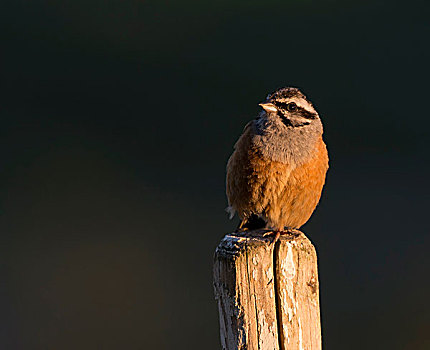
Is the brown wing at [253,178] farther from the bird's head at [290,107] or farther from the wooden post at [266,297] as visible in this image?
the wooden post at [266,297]

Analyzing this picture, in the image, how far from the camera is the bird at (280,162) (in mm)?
4355

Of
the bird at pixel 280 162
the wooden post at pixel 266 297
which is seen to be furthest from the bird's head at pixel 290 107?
the wooden post at pixel 266 297

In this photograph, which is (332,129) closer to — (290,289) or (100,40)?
(100,40)

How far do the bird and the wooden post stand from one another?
0.96 meters

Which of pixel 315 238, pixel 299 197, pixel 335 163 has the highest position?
pixel 299 197

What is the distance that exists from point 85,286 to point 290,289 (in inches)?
304

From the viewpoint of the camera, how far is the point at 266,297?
10.7 ft

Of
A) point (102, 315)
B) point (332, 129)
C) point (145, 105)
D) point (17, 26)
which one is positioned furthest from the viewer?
point (17, 26)

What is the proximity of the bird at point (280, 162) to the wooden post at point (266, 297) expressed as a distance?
96cm

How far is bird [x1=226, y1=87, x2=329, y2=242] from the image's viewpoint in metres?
4.36

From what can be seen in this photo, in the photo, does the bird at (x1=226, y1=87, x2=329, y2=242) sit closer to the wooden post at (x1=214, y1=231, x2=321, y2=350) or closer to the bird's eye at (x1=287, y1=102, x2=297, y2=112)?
the bird's eye at (x1=287, y1=102, x2=297, y2=112)

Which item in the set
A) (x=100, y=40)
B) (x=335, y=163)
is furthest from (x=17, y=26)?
(x=335, y=163)

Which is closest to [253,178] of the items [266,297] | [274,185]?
[274,185]

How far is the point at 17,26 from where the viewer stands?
1382cm
